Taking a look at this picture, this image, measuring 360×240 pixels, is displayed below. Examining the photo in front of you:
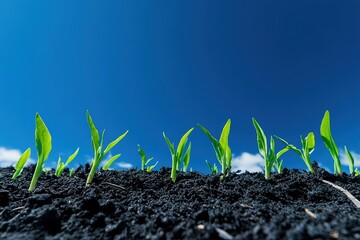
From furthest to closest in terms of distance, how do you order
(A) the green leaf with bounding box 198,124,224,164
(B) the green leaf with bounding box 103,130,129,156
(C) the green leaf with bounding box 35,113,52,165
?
(A) the green leaf with bounding box 198,124,224,164
(B) the green leaf with bounding box 103,130,129,156
(C) the green leaf with bounding box 35,113,52,165

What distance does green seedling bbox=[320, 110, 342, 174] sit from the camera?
2305mm

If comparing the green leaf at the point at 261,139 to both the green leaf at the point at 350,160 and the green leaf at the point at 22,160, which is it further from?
the green leaf at the point at 22,160

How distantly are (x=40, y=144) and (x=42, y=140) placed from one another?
3 centimetres

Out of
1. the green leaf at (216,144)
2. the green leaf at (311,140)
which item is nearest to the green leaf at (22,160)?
the green leaf at (216,144)

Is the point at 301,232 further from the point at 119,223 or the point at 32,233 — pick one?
the point at 32,233

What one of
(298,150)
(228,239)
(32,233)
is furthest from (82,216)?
(298,150)

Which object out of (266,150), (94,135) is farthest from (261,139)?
(94,135)

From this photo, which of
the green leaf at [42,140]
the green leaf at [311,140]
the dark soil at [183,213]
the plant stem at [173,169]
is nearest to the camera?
the dark soil at [183,213]

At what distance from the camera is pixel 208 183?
1.96 metres

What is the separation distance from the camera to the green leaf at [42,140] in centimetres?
174

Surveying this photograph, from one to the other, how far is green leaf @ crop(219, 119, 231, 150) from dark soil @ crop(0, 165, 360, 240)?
408 mm

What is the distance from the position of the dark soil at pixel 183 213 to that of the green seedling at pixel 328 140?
0.46 meters

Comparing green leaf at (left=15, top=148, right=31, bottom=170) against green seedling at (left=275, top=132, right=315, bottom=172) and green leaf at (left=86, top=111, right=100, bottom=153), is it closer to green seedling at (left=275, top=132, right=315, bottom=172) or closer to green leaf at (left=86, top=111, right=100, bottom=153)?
green leaf at (left=86, top=111, right=100, bottom=153)

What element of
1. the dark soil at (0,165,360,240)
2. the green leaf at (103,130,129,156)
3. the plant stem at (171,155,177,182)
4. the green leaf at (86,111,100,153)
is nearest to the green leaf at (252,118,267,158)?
the dark soil at (0,165,360,240)
